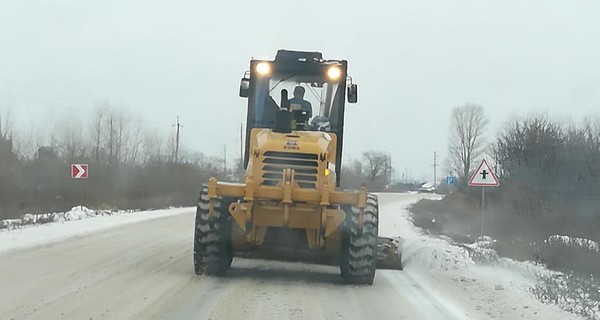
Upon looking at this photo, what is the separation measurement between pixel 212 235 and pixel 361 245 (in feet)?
8.10

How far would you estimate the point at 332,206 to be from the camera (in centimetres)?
1247

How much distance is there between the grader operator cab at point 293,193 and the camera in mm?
12305

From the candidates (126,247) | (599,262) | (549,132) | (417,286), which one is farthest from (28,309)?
(549,132)

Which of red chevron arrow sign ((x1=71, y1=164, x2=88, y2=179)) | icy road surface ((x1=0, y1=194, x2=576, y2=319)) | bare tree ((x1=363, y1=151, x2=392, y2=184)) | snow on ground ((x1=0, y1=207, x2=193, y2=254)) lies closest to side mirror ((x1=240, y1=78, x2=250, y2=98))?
icy road surface ((x1=0, y1=194, x2=576, y2=319))

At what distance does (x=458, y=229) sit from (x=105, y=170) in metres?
29.6

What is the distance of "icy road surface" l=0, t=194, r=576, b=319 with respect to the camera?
982cm

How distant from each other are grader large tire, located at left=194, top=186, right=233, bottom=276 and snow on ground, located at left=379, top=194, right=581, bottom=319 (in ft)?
11.4

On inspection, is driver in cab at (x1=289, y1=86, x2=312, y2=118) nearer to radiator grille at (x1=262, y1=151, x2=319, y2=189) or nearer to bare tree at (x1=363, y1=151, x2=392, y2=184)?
radiator grille at (x1=262, y1=151, x2=319, y2=189)

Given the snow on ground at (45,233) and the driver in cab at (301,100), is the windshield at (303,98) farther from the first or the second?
the snow on ground at (45,233)

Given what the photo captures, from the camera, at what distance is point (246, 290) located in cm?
1180

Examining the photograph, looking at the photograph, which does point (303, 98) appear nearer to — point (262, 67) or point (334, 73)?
point (334, 73)

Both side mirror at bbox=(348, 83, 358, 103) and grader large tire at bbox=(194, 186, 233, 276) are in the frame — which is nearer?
grader large tire at bbox=(194, 186, 233, 276)

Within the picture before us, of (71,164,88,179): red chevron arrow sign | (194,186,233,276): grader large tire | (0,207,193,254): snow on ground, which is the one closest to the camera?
(194,186,233,276): grader large tire

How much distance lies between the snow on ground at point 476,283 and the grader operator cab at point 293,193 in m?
1.61
